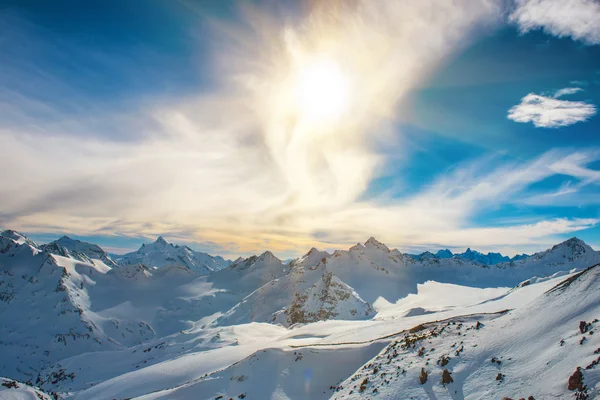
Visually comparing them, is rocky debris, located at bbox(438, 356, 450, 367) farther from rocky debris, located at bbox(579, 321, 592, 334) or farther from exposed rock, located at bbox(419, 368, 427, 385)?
rocky debris, located at bbox(579, 321, 592, 334)

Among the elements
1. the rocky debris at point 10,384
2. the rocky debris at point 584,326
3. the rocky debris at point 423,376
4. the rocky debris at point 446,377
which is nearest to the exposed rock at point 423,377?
the rocky debris at point 423,376

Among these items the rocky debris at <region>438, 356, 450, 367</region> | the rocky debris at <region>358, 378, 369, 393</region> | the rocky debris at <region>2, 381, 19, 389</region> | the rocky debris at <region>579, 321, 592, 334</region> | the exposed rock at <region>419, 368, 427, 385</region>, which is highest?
the rocky debris at <region>579, 321, 592, 334</region>

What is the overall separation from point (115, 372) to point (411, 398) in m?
122

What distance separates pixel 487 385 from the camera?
53.3ft

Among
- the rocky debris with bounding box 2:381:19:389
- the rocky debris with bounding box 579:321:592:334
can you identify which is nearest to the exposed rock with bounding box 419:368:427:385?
the rocky debris with bounding box 579:321:592:334

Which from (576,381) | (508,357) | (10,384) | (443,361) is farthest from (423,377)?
(10,384)

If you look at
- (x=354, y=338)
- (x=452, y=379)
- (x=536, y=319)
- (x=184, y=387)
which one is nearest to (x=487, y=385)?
(x=452, y=379)

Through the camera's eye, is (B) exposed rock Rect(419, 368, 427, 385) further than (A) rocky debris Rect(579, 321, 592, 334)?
Yes

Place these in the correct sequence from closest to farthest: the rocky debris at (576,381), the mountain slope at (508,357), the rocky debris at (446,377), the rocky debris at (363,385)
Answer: the rocky debris at (576,381) → the mountain slope at (508,357) → the rocky debris at (446,377) → the rocky debris at (363,385)

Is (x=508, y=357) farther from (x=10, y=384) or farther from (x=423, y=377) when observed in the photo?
(x=10, y=384)

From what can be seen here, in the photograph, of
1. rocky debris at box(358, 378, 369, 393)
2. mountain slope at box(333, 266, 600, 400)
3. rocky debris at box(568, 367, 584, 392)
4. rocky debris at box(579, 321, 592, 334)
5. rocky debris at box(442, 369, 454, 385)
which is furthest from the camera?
rocky debris at box(358, 378, 369, 393)

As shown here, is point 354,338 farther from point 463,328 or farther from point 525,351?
point 525,351

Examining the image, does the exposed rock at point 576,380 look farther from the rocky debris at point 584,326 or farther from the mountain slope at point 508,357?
the rocky debris at point 584,326

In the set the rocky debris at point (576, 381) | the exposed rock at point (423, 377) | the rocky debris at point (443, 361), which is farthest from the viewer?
the rocky debris at point (443, 361)
